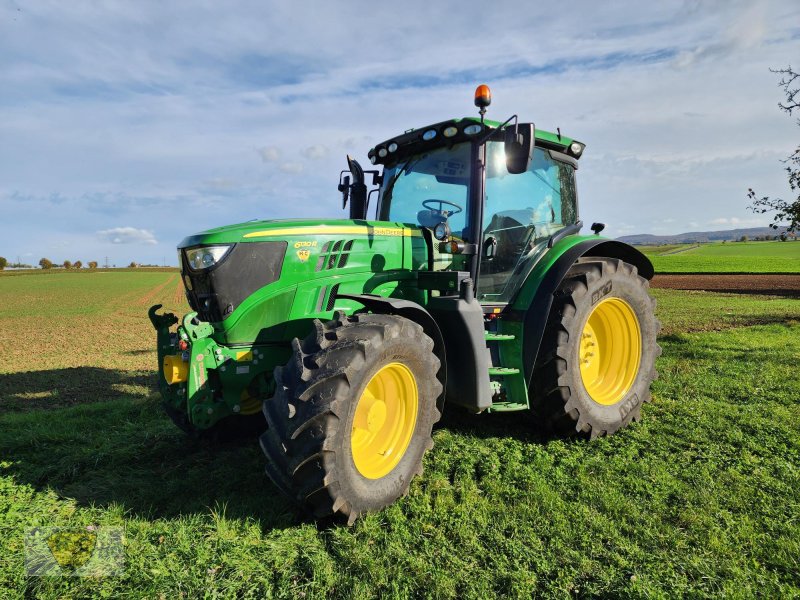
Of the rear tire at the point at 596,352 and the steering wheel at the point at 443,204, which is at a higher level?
the steering wheel at the point at 443,204

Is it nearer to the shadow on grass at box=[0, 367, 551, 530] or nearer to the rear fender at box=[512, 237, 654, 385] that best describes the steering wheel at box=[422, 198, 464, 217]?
the rear fender at box=[512, 237, 654, 385]

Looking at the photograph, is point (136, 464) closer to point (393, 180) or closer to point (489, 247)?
point (393, 180)

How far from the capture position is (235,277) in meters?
3.33

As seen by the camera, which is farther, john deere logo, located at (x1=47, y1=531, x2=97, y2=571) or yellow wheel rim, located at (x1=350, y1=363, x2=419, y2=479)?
yellow wheel rim, located at (x1=350, y1=363, x2=419, y2=479)

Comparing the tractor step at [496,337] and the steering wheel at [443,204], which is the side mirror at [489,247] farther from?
the tractor step at [496,337]

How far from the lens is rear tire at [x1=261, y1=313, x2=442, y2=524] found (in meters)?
2.65

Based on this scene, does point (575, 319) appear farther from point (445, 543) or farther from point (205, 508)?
point (205, 508)

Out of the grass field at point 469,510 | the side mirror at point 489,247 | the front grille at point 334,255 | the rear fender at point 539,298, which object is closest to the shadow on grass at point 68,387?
the grass field at point 469,510

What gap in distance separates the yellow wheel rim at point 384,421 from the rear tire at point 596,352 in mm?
1214

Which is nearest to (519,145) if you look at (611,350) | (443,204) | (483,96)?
(483,96)

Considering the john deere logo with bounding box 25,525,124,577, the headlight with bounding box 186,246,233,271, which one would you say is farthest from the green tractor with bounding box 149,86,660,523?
the john deere logo with bounding box 25,525,124,577

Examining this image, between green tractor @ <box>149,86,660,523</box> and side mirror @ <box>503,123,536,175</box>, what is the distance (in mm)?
13

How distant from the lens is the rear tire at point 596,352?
12.8 feet

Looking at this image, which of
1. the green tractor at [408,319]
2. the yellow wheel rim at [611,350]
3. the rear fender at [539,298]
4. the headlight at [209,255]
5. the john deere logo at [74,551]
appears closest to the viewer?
the john deere logo at [74,551]
